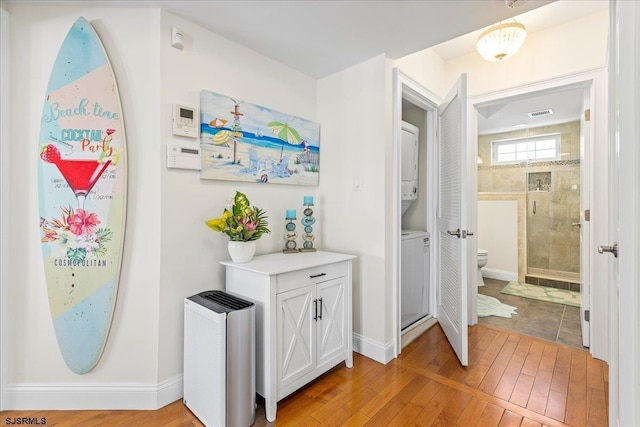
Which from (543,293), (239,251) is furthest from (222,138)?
(543,293)

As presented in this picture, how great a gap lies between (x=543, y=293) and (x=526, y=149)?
224 centimetres

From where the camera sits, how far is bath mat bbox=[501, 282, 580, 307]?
348cm

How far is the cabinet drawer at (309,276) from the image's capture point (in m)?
1.63

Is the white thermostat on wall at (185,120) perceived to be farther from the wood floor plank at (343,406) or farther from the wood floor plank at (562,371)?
the wood floor plank at (562,371)

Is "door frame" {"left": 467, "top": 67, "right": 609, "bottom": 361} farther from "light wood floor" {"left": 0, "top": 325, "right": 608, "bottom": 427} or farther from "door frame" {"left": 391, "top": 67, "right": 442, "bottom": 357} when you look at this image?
"door frame" {"left": 391, "top": 67, "right": 442, "bottom": 357}

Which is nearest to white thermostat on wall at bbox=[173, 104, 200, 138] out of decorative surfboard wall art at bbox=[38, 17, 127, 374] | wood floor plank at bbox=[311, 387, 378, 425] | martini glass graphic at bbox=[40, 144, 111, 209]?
decorative surfboard wall art at bbox=[38, 17, 127, 374]

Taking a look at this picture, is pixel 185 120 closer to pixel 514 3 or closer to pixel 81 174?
pixel 81 174

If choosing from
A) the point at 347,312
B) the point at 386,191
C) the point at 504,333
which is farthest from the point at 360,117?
the point at 504,333

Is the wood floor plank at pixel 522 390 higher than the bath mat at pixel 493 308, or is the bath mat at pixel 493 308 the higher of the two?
the bath mat at pixel 493 308

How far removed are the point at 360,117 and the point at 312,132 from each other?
1.49 feet

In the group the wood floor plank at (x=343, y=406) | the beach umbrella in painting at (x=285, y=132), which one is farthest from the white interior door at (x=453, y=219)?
the beach umbrella in painting at (x=285, y=132)

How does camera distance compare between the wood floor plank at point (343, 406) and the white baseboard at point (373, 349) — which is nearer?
the wood floor plank at point (343, 406)

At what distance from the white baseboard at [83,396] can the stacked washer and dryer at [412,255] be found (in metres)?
2.00

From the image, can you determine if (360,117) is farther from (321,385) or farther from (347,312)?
(321,385)
